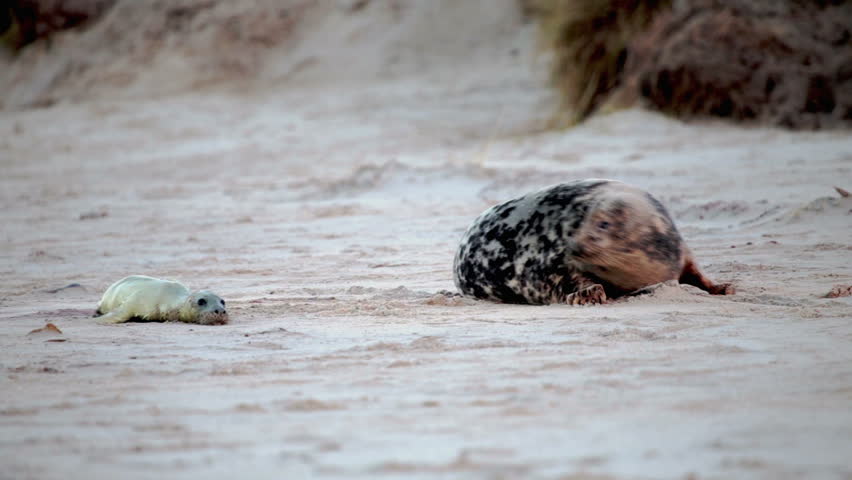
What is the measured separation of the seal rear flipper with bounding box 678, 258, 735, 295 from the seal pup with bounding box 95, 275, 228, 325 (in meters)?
2.29

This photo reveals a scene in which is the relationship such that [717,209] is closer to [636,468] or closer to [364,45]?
[636,468]

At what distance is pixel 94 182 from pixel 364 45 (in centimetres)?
698

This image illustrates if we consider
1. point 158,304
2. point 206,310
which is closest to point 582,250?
point 206,310

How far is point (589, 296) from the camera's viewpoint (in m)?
4.91

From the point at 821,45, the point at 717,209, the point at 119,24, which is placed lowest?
the point at 717,209

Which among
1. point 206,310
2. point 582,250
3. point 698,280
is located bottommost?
point 698,280

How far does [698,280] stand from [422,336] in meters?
1.74

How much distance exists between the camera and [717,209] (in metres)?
7.99

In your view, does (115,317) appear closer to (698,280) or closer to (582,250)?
(582,250)

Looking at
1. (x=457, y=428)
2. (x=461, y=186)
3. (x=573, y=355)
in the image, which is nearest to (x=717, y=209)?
(x=461, y=186)

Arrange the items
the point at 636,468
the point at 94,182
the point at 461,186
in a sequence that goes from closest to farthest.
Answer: the point at 636,468 < the point at 461,186 < the point at 94,182

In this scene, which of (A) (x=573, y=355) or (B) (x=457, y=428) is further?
(A) (x=573, y=355)

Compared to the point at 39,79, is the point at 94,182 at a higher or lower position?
lower

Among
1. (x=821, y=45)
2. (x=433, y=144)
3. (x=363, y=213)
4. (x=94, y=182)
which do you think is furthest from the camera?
(x=433, y=144)
